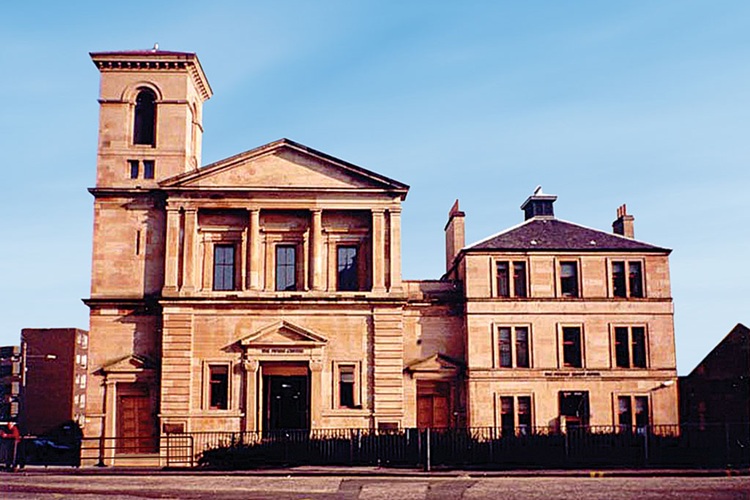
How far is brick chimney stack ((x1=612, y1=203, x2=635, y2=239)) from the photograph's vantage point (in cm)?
4800

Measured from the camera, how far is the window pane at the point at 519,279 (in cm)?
4469

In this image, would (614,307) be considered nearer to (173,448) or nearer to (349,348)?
(349,348)

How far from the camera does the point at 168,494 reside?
2369cm

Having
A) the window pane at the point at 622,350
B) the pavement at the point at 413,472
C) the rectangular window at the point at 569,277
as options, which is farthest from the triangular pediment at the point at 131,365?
the window pane at the point at 622,350

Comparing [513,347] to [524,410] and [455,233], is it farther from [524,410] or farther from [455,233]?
[455,233]

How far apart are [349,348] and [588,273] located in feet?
40.8

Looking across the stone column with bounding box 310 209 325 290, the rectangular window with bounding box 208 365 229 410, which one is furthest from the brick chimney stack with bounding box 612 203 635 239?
the rectangular window with bounding box 208 365 229 410

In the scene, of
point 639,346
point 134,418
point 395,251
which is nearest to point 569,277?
point 639,346

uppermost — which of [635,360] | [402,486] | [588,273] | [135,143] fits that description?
[135,143]

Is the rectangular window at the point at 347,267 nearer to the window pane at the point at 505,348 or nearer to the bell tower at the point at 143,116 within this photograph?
the window pane at the point at 505,348

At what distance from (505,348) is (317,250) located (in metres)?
10.3

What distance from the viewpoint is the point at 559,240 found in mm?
45688

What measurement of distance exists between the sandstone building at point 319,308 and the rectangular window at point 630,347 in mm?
98

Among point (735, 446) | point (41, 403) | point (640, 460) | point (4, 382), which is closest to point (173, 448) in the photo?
point (640, 460)
